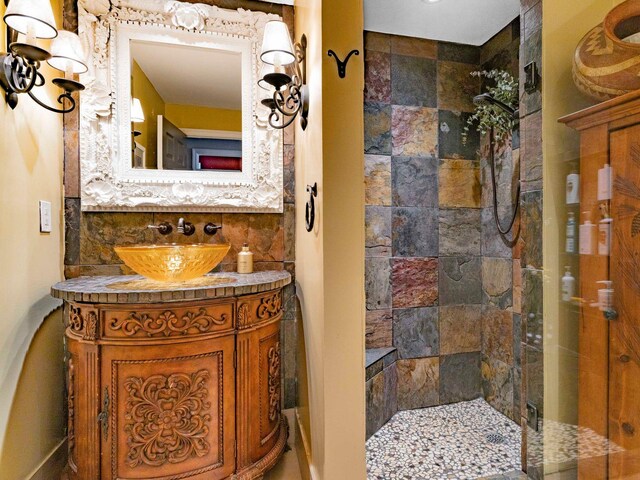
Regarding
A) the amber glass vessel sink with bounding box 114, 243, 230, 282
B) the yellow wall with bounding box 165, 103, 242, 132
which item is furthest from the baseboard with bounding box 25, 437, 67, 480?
the yellow wall with bounding box 165, 103, 242, 132

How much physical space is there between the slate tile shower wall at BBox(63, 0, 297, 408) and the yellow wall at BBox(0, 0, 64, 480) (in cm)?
6

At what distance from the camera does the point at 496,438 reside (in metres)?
1.99

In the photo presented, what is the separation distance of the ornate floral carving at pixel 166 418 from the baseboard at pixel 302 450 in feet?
1.54

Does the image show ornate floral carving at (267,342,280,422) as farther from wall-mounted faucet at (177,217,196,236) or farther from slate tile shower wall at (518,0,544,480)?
slate tile shower wall at (518,0,544,480)

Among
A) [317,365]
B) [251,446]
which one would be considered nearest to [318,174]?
[317,365]

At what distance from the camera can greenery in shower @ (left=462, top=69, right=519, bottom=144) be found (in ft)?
6.96

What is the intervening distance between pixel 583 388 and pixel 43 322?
2.32 m

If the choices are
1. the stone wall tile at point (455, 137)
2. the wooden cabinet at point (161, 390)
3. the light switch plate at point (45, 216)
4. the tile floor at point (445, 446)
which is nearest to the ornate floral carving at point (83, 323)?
the wooden cabinet at point (161, 390)

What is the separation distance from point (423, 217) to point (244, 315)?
1.56 metres

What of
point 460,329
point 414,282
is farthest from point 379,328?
point 460,329

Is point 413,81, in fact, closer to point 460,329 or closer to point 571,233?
point 571,233

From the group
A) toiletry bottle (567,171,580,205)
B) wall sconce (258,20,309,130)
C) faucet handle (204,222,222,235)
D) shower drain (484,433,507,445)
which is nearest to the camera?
toiletry bottle (567,171,580,205)

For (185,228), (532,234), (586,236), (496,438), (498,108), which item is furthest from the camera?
(498,108)

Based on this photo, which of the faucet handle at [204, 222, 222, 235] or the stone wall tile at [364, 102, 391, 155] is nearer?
the faucet handle at [204, 222, 222, 235]
